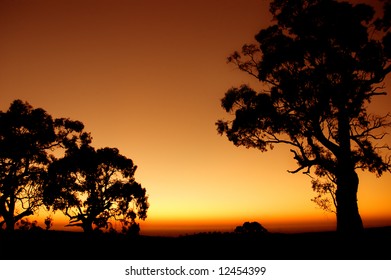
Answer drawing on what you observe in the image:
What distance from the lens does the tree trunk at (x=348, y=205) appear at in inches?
757

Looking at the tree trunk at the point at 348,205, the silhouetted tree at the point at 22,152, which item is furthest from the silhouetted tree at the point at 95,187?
the tree trunk at the point at 348,205

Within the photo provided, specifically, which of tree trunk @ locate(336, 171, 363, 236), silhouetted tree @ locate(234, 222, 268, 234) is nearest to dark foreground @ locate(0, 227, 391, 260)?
tree trunk @ locate(336, 171, 363, 236)

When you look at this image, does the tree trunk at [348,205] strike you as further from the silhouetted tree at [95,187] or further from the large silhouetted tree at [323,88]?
the silhouetted tree at [95,187]

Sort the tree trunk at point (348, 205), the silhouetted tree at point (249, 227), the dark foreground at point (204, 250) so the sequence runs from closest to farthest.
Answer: the dark foreground at point (204, 250) < the tree trunk at point (348, 205) < the silhouetted tree at point (249, 227)

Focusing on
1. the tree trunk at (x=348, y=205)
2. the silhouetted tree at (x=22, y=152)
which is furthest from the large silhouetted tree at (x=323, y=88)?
the silhouetted tree at (x=22, y=152)

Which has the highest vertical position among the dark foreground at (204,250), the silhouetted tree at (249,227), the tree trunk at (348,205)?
the tree trunk at (348,205)

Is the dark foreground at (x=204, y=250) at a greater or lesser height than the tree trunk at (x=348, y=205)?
lesser

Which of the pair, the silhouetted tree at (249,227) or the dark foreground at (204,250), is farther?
the silhouetted tree at (249,227)

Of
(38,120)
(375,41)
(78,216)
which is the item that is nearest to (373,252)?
(375,41)

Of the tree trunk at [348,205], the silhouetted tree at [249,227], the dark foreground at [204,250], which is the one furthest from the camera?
the silhouetted tree at [249,227]

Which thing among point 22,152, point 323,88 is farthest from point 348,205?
point 22,152

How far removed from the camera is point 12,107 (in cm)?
3019

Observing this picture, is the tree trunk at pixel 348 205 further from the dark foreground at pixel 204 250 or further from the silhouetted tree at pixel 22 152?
the silhouetted tree at pixel 22 152

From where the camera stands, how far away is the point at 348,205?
64.0ft
